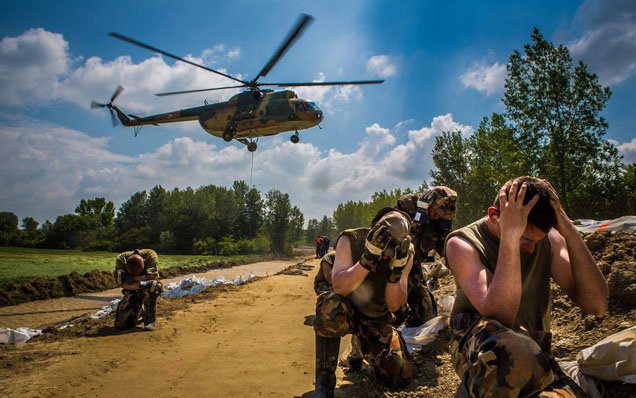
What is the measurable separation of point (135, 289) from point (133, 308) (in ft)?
1.06

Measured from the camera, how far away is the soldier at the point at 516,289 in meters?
1.58

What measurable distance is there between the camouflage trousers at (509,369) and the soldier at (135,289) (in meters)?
5.05

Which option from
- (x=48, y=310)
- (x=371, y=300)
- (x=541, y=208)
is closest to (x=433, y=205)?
(x=371, y=300)

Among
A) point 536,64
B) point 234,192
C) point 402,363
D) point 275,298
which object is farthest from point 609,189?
point 234,192

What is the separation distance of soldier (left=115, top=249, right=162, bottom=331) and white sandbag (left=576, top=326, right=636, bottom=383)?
5465 millimetres

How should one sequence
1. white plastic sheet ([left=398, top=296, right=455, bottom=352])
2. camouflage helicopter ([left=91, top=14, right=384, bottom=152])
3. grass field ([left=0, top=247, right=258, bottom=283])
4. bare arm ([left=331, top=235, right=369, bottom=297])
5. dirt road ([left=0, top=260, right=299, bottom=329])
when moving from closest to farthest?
bare arm ([left=331, top=235, right=369, bottom=297]) → white plastic sheet ([left=398, top=296, right=455, bottom=352]) → dirt road ([left=0, top=260, right=299, bottom=329]) → grass field ([left=0, top=247, right=258, bottom=283]) → camouflage helicopter ([left=91, top=14, right=384, bottom=152])

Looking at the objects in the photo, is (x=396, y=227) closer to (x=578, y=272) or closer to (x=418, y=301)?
(x=578, y=272)

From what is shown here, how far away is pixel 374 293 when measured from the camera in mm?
2873

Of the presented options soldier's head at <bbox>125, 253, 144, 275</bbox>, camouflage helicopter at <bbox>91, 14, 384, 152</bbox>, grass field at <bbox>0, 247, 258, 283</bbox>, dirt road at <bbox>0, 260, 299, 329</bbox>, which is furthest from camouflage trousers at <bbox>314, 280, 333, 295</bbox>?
camouflage helicopter at <bbox>91, 14, 384, 152</bbox>

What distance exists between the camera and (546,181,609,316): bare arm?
1921 millimetres

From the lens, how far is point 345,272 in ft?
8.70

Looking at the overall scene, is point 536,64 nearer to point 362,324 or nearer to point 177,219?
point 362,324

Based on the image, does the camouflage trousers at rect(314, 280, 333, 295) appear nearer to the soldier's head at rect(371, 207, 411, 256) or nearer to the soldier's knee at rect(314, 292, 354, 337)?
the soldier's knee at rect(314, 292, 354, 337)

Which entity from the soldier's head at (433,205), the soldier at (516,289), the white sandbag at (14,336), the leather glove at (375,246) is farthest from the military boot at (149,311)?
the soldier at (516,289)
